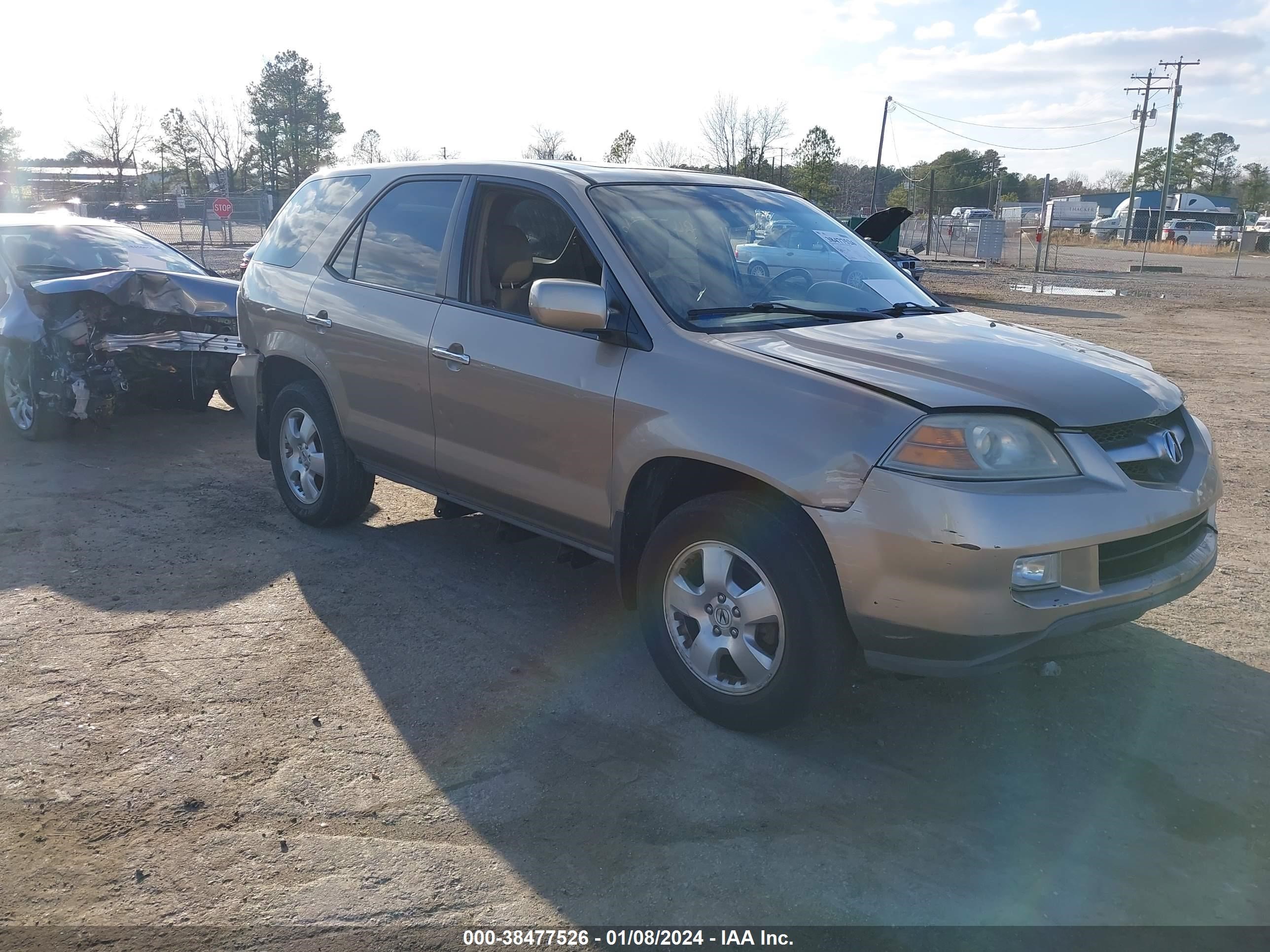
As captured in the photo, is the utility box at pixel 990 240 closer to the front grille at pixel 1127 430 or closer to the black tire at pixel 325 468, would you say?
the black tire at pixel 325 468

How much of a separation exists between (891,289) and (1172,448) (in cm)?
146

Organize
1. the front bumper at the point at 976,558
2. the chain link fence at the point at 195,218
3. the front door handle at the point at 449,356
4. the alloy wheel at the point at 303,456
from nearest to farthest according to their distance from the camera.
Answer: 1. the front bumper at the point at 976,558
2. the front door handle at the point at 449,356
3. the alloy wheel at the point at 303,456
4. the chain link fence at the point at 195,218

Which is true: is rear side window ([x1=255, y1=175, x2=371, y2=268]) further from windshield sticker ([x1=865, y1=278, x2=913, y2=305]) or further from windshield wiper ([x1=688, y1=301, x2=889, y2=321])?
windshield sticker ([x1=865, y1=278, x2=913, y2=305])

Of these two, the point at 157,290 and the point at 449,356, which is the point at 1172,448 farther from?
the point at 157,290

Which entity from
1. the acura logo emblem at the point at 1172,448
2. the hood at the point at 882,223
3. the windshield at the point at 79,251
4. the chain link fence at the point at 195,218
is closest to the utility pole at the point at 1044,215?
the hood at the point at 882,223

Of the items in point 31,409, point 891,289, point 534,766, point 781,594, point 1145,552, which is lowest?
point 534,766

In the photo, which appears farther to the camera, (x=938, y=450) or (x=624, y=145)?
(x=624, y=145)

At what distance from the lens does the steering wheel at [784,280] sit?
4152mm

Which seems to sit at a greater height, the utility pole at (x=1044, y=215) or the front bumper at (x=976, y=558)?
the utility pole at (x=1044, y=215)

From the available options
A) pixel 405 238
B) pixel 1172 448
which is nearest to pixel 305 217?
pixel 405 238

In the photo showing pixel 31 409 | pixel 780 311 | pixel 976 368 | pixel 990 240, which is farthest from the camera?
pixel 990 240

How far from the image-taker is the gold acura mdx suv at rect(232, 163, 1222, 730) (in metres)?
3.10

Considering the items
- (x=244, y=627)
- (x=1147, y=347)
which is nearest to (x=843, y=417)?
(x=244, y=627)

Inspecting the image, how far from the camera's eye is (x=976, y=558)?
2.99m
